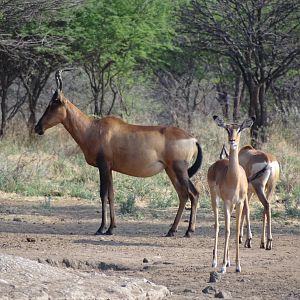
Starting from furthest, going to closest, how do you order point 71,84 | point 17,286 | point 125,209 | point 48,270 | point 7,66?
point 71,84 → point 7,66 → point 125,209 → point 48,270 → point 17,286

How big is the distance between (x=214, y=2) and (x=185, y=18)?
919 mm

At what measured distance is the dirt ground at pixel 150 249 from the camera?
909cm

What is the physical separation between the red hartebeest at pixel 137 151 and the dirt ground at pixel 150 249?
702 mm

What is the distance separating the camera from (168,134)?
1328 centimetres

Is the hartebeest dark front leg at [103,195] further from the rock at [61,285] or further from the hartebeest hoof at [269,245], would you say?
the rock at [61,285]

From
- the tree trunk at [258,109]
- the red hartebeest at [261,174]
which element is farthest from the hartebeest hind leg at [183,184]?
the tree trunk at [258,109]

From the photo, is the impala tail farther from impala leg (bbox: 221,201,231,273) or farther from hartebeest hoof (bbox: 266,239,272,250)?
impala leg (bbox: 221,201,231,273)

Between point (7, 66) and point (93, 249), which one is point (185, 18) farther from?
point (93, 249)

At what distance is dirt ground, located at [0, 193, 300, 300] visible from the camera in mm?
9086

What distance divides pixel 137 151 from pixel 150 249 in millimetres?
2141

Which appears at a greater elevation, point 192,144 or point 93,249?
point 192,144

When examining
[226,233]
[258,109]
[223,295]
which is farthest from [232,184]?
[258,109]

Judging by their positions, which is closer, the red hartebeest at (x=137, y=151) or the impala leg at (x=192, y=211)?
the impala leg at (x=192, y=211)

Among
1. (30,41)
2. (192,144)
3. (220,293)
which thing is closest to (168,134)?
(192,144)
